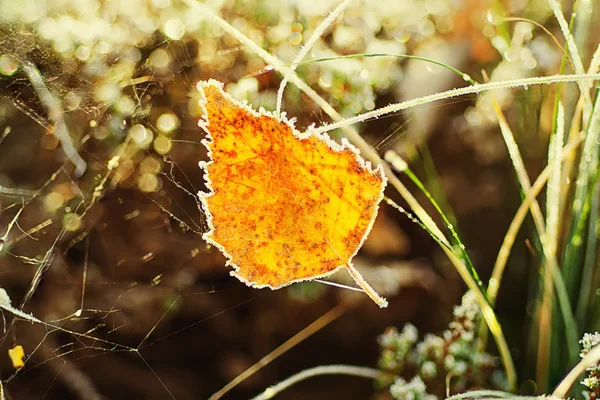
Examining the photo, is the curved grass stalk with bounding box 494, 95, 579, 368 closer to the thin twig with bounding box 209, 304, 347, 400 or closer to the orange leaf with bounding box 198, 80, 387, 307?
the orange leaf with bounding box 198, 80, 387, 307

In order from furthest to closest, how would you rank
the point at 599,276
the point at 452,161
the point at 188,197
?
the point at 452,161, the point at 188,197, the point at 599,276

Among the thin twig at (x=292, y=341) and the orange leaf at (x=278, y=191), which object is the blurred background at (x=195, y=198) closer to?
the thin twig at (x=292, y=341)

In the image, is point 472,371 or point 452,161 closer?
point 472,371

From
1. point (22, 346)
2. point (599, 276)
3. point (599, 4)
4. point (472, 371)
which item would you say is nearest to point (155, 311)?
point (22, 346)

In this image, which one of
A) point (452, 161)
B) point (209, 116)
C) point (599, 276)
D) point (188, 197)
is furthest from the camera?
point (452, 161)

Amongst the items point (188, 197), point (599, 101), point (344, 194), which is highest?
point (599, 101)

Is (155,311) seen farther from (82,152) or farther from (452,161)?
(452,161)

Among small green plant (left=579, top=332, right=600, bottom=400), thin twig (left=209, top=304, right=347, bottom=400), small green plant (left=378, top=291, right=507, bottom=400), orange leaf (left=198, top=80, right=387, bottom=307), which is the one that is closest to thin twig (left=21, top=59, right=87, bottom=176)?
orange leaf (left=198, top=80, right=387, bottom=307)
